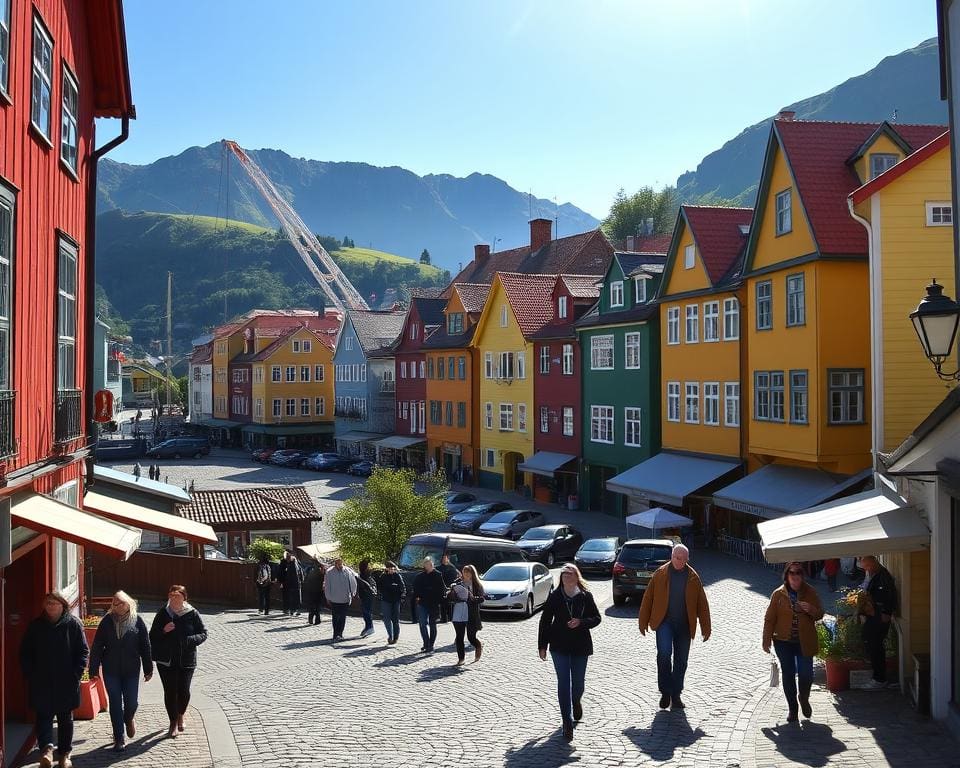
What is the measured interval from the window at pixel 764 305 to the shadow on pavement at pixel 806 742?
21.6 m

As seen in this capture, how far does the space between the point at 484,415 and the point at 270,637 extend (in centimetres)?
3699

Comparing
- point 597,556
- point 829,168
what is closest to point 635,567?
point 597,556

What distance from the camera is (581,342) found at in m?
45.7

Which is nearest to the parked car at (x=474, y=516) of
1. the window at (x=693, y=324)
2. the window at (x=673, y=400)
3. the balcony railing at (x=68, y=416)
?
the window at (x=673, y=400)

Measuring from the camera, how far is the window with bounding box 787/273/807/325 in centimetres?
2888

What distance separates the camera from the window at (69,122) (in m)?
12.9

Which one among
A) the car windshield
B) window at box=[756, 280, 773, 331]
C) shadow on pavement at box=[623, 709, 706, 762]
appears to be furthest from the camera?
window at box=[756, 280, 773, 331]

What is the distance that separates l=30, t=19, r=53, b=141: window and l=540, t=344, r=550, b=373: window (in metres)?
38.1

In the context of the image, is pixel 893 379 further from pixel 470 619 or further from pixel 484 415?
pixel 484 415

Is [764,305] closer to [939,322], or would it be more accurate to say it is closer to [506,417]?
[939,322]

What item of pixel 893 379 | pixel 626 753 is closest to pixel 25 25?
pixel 626 753

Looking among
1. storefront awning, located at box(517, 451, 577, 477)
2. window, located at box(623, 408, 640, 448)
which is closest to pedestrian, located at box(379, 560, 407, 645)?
window, located at box(623, 408, 640, 448)

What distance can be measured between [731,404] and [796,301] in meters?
5.67

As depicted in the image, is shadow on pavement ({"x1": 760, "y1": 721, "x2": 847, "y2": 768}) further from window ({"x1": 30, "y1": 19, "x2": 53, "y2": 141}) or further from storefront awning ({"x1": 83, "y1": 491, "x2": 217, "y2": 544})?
window ({"x1": 30, "y1": 19, "x2": 53, "y2": 141})
